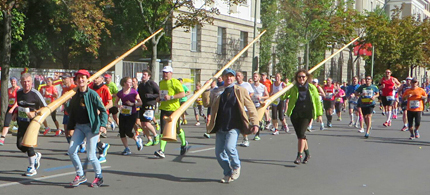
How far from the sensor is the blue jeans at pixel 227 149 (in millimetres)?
7105

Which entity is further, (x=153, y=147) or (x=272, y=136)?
(x=272, y=136)

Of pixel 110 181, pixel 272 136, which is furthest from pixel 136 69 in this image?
pixel 110 181

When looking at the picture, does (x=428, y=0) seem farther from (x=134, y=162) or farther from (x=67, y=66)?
(x=134, y=162)

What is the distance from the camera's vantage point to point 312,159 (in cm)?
980

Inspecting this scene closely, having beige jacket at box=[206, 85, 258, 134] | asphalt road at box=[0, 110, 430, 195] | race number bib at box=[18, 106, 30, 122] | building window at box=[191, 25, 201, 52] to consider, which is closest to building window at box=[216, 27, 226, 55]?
building window at box=[191, 25, 201, 52]

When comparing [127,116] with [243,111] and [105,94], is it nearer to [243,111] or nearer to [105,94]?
[105,94]

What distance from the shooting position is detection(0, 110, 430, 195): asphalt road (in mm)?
6949

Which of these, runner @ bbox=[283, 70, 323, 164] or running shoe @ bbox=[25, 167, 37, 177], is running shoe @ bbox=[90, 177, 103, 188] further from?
runner @ bbox=[283, 70, 323, 164]

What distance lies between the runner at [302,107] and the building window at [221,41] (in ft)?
74.4

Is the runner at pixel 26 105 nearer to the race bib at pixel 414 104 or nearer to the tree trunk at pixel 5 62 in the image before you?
the tree trunk at pixel 5 62

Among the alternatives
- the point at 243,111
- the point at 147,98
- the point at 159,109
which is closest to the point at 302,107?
the point at 243,111

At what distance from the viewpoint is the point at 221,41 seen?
31.9 m

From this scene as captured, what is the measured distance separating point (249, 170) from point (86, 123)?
9.50ft

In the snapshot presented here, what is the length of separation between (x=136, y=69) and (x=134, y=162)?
623 inches
